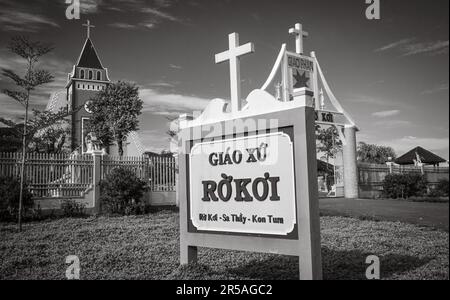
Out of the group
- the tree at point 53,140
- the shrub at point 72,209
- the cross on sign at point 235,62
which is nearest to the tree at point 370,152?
the tree at point 53,140

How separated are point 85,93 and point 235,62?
26.0 ft

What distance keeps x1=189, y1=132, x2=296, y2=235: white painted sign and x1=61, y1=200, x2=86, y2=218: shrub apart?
7.65 m

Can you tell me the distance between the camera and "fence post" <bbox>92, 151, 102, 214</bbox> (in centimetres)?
1174

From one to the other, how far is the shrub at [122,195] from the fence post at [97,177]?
0.36 metres

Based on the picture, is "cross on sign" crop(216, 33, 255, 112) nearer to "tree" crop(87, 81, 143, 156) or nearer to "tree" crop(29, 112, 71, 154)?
"tree" crop(87, 81, 143, 156)

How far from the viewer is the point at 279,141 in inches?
137

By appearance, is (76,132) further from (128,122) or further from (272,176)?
(272,176)

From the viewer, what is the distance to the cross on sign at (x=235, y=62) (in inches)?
157

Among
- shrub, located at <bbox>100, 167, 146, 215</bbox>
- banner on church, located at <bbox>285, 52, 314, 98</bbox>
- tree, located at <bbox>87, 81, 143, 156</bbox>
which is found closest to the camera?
shrub, located at <bbox>100, 167, 146, 215</bbox>

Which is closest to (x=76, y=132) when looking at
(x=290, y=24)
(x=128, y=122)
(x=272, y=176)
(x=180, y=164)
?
(x=128, y=122)

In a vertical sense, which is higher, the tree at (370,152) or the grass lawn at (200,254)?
the tree at (370,152)

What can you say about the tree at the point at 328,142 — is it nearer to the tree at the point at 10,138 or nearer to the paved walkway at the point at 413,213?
the paved walkway at the point at 413,213

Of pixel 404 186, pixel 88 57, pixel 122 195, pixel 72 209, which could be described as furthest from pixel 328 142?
pixel 88 57

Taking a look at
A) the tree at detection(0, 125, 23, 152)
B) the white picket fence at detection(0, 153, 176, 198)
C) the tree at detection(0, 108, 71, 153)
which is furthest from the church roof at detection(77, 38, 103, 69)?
the white picket fence at detection(0, 153, 176, 198)
